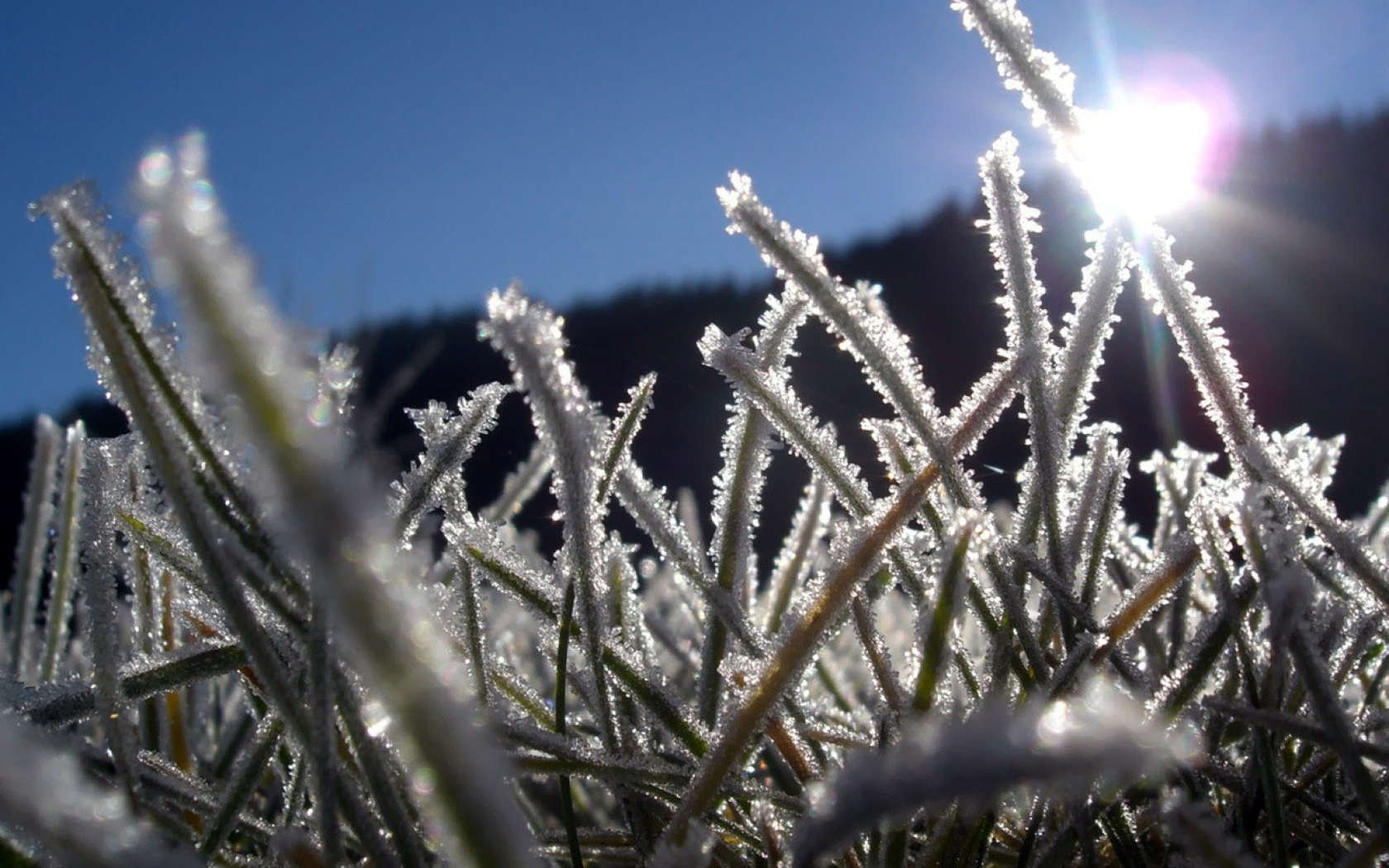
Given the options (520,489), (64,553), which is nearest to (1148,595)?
(520,489)

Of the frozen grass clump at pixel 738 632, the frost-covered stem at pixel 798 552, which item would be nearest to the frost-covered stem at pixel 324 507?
the frozen grass clump at pixel 738 632

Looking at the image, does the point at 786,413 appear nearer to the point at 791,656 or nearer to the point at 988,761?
the point at 791,656

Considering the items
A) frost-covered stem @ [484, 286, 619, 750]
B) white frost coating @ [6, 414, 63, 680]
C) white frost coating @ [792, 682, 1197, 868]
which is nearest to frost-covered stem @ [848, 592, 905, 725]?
frost-covered stem @ [484, 286, 619, 750]

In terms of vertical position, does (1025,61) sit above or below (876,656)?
above

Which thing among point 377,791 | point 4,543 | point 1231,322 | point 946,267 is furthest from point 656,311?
point 377,791

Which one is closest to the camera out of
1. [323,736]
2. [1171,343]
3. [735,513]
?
[323,736]

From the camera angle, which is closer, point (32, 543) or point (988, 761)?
point (988, 761)

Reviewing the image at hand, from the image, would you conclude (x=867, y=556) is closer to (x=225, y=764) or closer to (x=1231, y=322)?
(x=225, y=764)

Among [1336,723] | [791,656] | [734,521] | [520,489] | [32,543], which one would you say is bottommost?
[1336,723]
